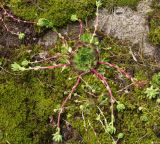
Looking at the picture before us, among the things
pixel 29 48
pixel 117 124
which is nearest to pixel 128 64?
pixel 117 124

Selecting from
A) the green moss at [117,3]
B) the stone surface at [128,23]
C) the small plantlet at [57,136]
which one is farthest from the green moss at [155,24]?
the small plantlet at [57,136]

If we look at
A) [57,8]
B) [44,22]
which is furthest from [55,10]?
[44,22]

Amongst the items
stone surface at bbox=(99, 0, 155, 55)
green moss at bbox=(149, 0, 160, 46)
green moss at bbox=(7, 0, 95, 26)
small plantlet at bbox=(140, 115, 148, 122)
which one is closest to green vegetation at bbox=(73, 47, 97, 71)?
stone surface at bbox=(99, 0, 155, 55)

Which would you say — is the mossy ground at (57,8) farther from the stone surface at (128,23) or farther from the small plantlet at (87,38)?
the small plantlet at (87,38)

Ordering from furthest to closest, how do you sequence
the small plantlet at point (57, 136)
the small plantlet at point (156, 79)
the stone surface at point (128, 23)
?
the stone surface at point (128, 23) → the small plantlet at point (156, 79) → the small plantlet at point (57, 136)

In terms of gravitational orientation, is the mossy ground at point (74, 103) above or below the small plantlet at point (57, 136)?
above

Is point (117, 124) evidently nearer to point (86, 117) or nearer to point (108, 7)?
point (86, 117)

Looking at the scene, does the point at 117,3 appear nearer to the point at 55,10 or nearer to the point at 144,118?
the point at 55,10
